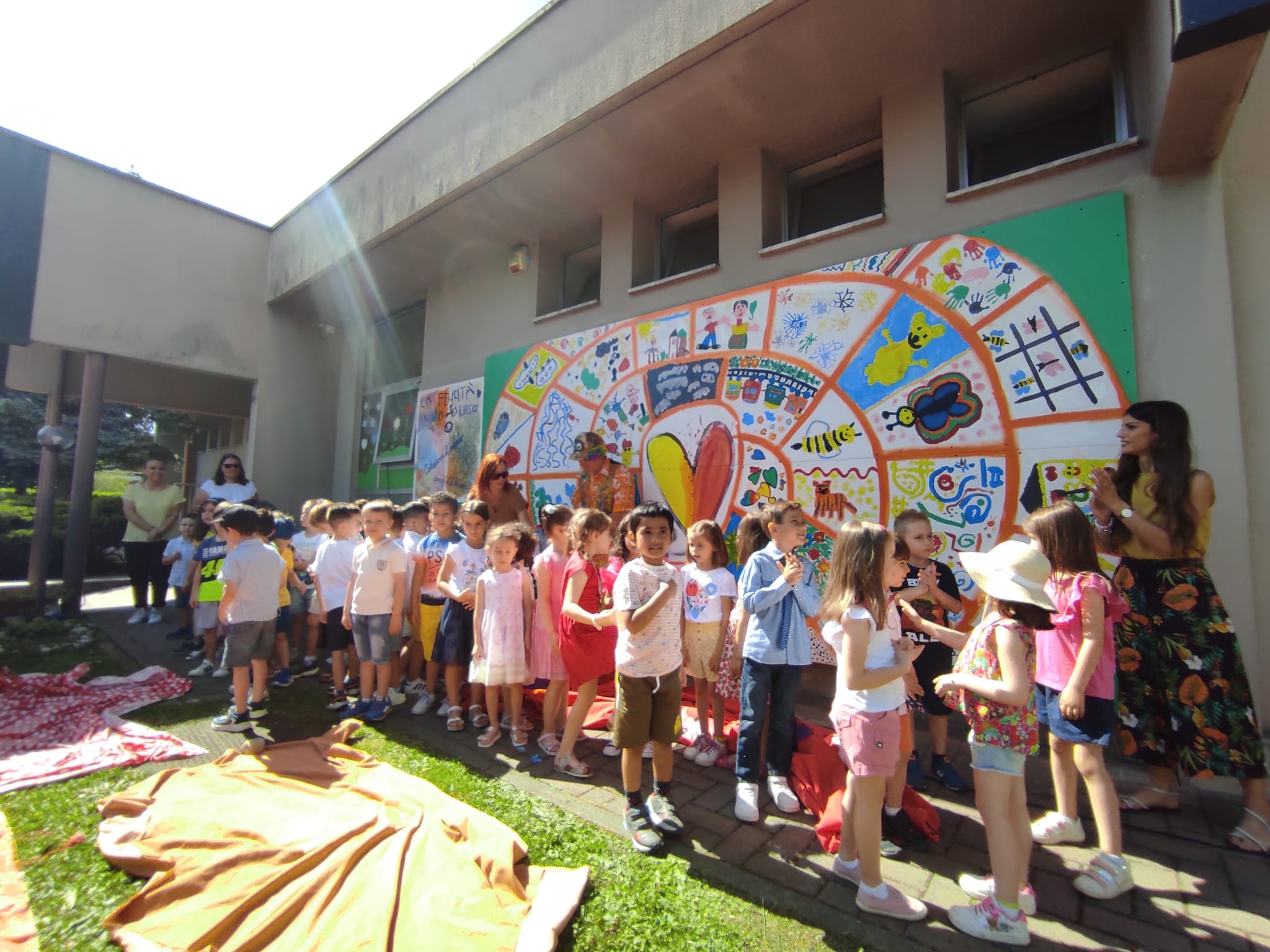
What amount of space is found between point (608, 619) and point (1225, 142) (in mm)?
4860

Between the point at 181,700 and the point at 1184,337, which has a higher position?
the point at 1184,337

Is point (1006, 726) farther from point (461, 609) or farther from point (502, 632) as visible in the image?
point (461, 609)

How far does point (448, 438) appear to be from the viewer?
27.6 feet

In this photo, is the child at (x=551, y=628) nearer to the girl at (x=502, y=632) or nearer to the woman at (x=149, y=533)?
the girl at (x=502, y=632)

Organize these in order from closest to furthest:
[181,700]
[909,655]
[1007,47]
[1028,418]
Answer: [909,655] < [1028,418] < [1007,47] < [181,700]

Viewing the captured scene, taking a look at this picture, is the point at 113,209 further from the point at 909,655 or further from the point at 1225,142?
the point at 1225,142

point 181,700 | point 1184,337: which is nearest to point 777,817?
point 1184,337

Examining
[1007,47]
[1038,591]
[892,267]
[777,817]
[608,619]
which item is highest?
[1007,47]

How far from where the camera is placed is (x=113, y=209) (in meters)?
8.47

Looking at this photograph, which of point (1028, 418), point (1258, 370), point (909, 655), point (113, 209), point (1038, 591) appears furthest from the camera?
point (113, 209)

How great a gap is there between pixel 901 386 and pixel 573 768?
365 centimetres

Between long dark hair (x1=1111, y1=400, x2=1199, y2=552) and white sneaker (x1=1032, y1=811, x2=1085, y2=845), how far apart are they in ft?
4.86

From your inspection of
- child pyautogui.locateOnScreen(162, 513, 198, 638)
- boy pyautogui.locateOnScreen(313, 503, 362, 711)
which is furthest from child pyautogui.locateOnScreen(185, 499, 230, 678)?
child pyautogui.locateOnScreen(162, 513, 198, 638)

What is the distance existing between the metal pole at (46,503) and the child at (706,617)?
9.28 metres
